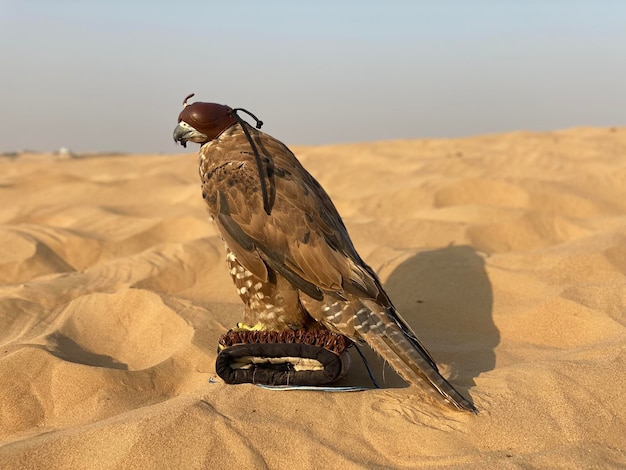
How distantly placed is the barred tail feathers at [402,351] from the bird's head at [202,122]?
1.11 m

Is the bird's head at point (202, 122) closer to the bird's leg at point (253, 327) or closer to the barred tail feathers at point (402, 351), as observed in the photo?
the bird's leg at point (253, 327)

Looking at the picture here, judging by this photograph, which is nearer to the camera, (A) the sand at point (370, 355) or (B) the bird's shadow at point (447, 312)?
(A) the sand at point (370, 355)

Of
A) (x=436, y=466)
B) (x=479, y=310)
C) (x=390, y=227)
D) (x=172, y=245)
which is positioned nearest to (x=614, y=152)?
(x=390, y=227)

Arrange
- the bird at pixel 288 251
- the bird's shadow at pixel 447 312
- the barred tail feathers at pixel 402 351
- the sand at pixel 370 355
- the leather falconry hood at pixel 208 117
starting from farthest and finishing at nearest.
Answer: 1. the bird's shadow at pixel 447 312
2. the leather falconry hood at pixel 208 117
3. the bird at pixel 288 251
4. the barred tail feathers at pixel 402 351
5. the sand at pixel 370 355

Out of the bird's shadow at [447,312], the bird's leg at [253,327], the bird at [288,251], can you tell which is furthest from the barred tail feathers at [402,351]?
the bird's leg at [253,327]

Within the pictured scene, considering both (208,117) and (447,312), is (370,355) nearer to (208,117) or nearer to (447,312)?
(447,312)

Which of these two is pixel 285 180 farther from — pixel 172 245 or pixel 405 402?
pixel 172 245

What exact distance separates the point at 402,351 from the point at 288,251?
25.8 inches

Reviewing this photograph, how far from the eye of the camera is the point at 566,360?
9.04ft

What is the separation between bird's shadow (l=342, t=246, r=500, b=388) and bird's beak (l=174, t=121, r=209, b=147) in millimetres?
1375

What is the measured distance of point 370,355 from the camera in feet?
10.4

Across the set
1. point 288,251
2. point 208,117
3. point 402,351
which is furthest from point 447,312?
point 208,117

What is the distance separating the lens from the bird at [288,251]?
2498mm

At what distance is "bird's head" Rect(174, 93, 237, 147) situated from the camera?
2.69 meters
